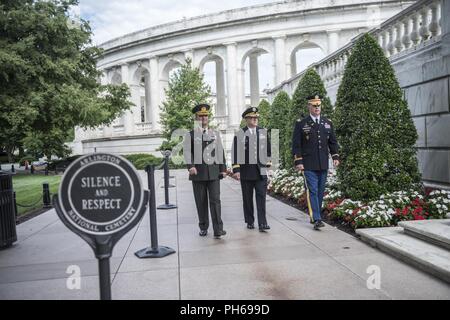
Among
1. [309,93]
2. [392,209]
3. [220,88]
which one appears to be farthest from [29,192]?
[220,88]

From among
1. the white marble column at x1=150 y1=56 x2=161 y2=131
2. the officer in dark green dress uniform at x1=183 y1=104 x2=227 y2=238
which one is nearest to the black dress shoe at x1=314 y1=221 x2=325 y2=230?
the officer in dark green dress uniform at x1=183 y1=104 x2=227 y2=238

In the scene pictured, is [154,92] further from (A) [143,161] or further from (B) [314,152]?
(B) [314,152]

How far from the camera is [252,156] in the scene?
778 centimetres

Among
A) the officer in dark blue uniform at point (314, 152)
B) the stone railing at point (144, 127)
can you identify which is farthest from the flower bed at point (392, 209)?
the stone railing at point (144, 127)

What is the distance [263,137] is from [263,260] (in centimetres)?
282

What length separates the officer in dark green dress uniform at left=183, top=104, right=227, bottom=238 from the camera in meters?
7.31

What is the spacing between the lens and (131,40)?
4550 centimetres

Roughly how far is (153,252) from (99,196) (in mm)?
3427

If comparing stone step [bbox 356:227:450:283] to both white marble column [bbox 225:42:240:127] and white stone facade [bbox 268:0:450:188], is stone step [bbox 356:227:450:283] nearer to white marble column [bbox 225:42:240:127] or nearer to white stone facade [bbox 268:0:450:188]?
white stone facade [bbox 268:0:450:188]

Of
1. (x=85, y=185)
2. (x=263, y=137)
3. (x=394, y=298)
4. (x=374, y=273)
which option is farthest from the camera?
(x=263, y=137)

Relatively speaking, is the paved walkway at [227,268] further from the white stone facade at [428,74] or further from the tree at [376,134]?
the white stone facade at [428,74]

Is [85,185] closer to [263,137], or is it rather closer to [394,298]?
[394,298]

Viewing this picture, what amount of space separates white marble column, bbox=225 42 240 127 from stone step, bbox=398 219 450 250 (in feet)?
108
